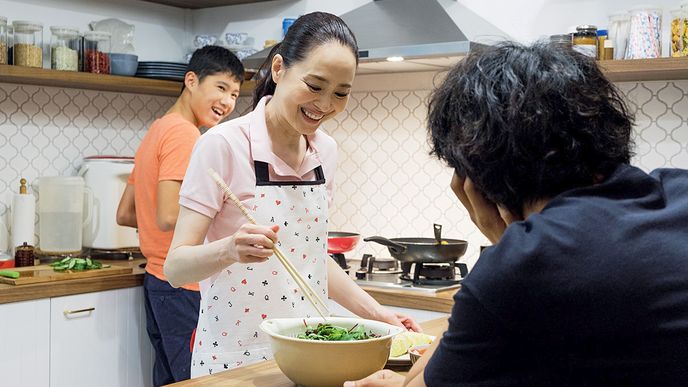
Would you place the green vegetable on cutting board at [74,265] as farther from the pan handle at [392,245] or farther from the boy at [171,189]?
the pan handle at [392,245]

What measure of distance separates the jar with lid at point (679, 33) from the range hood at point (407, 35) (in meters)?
0.71

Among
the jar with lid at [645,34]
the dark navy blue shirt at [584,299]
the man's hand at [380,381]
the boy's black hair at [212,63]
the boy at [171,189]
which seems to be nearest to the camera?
the dark navy blue shirt at [584,299]

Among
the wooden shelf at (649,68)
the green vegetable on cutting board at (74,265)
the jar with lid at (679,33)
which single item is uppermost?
the jar with lid at (679,33)

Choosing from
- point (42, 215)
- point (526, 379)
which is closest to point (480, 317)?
point (526, 379)

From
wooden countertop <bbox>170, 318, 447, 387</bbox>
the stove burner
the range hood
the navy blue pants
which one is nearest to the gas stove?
the stove burner

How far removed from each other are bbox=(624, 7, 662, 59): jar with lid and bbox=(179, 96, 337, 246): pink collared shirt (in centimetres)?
152

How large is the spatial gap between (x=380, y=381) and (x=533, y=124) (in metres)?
0.64

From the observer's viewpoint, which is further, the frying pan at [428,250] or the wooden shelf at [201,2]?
the wooden shelf at [201,2]

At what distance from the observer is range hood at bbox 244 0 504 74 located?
10.9ft

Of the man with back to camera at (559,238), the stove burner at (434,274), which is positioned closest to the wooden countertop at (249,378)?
the man with back to camera at (559,238)

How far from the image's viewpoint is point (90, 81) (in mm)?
3910

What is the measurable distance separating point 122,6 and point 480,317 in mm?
3717

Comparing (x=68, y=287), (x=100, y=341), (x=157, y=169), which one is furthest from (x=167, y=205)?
(x=100, y=341)

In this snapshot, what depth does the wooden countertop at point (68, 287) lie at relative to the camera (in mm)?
3236
